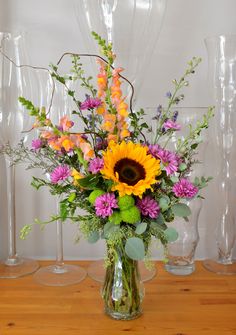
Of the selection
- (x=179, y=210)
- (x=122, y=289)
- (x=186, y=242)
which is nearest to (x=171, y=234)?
(x=179, y=210)

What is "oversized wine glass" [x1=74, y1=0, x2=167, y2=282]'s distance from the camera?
926mm

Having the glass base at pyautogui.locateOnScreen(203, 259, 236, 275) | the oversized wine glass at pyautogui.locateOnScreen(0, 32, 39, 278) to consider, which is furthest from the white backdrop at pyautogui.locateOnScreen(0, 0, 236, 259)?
the oversized wine glass at pyautogui.locateOnScreen(0, 32, 39, 278)

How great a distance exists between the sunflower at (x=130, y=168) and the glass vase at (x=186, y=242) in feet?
1.13

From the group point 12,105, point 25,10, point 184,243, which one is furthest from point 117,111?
point 25,10

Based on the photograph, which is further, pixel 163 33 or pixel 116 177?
pixel 163 33

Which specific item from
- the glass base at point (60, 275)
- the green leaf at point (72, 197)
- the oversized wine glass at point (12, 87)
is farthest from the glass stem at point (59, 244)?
the green leaf at point (72, 197)

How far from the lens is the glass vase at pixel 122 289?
0.75 meters

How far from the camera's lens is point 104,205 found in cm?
66

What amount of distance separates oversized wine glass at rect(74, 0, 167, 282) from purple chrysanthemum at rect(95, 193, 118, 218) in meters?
0.34

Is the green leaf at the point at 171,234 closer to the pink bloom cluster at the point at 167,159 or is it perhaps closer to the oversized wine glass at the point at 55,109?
the pink bloom cluster at the point at 167,159

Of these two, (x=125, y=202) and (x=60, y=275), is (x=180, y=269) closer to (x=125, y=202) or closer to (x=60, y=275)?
(x=60, y=275)

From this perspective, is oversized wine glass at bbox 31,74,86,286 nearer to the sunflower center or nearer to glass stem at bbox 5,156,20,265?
glass stem at bbox 5,156,20,265

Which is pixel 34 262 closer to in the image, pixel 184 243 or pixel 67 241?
pixel 67 241

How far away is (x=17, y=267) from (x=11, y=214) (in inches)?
4.8
